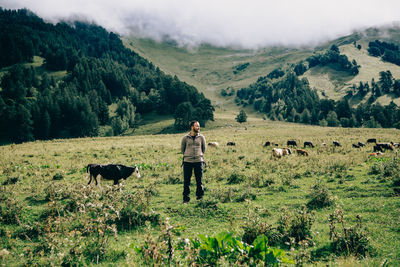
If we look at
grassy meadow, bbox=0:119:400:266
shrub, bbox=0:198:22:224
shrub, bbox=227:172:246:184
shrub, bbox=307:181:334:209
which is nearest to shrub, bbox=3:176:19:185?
grassy meadow, bbox=0:119:400:266

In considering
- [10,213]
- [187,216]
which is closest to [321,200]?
[187,216]

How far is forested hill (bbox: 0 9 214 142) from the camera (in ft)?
268

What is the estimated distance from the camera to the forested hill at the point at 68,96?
81812 millimetres

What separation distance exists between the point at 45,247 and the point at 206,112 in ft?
293

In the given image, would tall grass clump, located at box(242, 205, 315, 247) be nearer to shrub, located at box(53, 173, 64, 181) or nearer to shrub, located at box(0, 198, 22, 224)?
shrub, located at box(0, 198, 22, 224)

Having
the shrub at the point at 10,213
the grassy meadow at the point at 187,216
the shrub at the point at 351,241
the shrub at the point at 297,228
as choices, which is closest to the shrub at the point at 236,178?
the grassy meadow at the point at 187,216

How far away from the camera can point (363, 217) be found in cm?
738

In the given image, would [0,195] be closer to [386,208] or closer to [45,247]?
[45,247]

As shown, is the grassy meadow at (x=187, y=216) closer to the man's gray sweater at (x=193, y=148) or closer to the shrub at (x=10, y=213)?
the shrub at (x=10, y=213)

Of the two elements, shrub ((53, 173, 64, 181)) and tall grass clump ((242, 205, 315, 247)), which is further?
shrub ((53, 173, 64, 181))

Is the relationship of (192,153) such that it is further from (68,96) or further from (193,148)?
(68,96)

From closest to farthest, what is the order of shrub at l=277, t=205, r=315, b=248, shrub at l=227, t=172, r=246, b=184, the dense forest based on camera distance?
shrub at l=277, t=205, r=315, b=248
shrub at l=227, t=172, r=246, b=184
the dense forest

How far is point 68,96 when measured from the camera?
9400 cm

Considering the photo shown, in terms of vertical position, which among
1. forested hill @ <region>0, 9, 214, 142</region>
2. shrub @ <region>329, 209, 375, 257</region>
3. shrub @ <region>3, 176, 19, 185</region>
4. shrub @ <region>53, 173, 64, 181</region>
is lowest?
shrub @ <region>53, 173, 64, 181</region>
